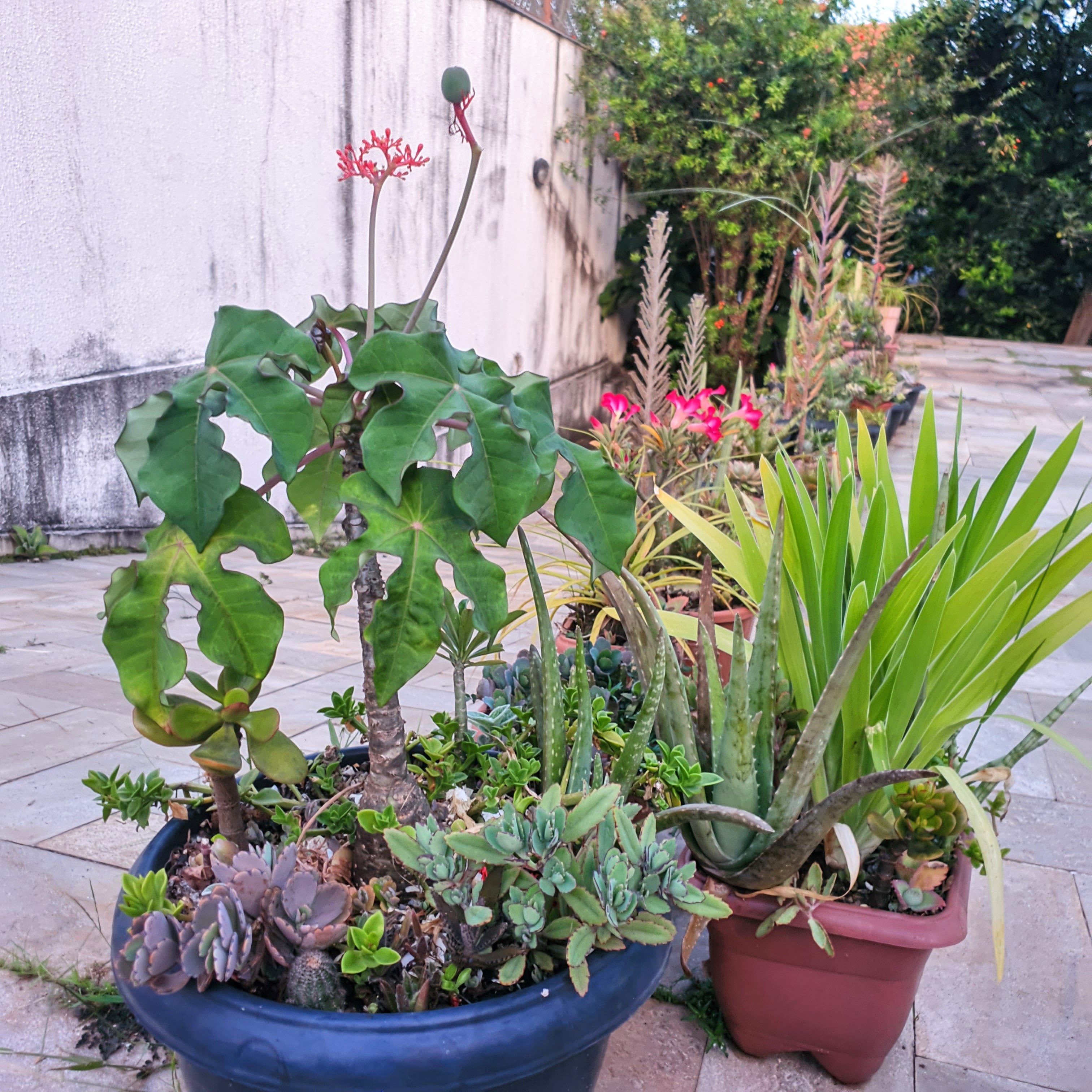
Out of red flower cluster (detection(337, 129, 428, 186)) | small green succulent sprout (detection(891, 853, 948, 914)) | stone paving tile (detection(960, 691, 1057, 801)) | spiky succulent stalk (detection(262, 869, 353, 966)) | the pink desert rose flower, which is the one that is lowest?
stone paving tile (detection(960, 691, 1057, 801))

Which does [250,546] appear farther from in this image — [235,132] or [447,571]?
[235,132]

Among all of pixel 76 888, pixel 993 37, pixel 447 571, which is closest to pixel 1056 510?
pixel 447 571

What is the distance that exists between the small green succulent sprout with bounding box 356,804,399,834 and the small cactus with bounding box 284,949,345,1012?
16cm

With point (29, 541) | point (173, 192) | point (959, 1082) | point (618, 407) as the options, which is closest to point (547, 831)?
point (959, 1082)

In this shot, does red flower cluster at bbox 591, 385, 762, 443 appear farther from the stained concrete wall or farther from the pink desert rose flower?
the stained concrete wall

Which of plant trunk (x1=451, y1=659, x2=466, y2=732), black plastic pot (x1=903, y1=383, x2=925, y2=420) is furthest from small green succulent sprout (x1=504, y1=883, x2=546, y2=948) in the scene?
black plastic pot (x1=903, y1=383, x2=925, y2=420)

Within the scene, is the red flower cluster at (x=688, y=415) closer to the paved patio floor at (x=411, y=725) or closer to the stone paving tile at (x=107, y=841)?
the paved patio floor at (x=411, y=725)

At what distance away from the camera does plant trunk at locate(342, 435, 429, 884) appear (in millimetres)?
1214

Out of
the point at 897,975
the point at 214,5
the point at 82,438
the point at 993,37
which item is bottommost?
the point at 897,975

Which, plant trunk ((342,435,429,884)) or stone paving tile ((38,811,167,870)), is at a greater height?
plant trunk ((342,435,429,884))

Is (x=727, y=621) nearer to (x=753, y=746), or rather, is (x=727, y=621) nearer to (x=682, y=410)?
(x=682, y=410)

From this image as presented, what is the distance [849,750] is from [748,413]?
5.89 feet

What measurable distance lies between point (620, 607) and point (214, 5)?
4161 millimetres

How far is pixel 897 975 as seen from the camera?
1.45 m
